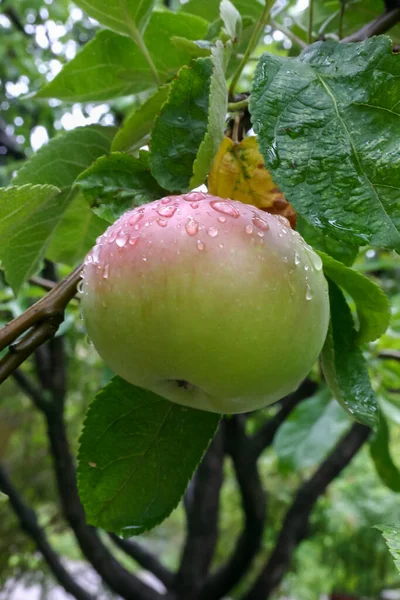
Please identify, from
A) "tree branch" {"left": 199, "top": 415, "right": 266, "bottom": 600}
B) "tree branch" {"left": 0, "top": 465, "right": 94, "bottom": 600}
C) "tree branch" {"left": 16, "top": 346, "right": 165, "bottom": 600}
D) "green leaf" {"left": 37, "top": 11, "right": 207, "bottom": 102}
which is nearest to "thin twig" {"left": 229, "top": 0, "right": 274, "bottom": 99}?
"green leaf" {"left": 37, "top": 11, "right": 207, "bottom": 102}

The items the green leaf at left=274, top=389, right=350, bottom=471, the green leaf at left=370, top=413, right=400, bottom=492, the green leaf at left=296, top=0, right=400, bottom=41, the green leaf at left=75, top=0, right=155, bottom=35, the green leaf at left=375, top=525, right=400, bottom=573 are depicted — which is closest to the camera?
the green leaf at left=375, top=525, right=400, bottom=573

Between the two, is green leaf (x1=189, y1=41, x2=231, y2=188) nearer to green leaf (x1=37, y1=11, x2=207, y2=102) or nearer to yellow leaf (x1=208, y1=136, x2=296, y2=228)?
yellow leaf (x1=208, y1=136, x2=296, y2=228)

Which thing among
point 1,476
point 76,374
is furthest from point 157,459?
point 76,374

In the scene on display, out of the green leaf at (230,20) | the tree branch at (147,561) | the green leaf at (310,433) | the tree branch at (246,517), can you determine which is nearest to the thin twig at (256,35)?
the green leaf at (230,20)

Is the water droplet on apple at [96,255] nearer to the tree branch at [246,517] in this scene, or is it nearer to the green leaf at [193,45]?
the green leaf at [193,45]

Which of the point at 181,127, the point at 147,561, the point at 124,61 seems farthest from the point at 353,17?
the point at 147,561

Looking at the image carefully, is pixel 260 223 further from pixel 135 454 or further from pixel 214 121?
pixel 135 454

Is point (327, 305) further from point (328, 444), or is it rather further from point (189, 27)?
point (328, 444)
